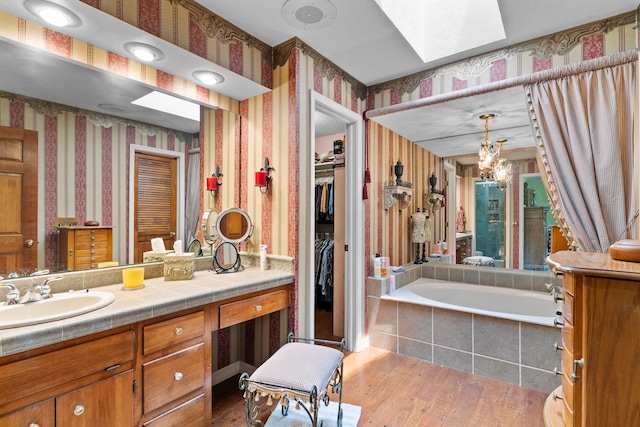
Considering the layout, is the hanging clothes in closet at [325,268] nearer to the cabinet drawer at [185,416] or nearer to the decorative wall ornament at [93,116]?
the decorative wall ornament at [93,116]

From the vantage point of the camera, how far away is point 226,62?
6.63 feet

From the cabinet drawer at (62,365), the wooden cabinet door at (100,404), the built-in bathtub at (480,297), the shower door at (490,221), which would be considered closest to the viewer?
the cabinet drawer at (62,365)

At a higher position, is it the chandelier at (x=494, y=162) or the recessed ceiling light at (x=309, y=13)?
the recessed ceiling light at (x=309, y=13)

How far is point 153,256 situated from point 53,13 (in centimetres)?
131

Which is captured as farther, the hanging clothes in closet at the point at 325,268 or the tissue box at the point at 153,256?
the hanging clothes in closet at the point at 325,268

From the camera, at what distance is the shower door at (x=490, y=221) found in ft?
10.9

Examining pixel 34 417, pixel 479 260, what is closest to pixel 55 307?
A: pixel 34 417

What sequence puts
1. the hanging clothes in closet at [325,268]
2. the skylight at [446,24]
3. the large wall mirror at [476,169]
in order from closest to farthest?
the skylight at [446,24] → the large wall mirror at [476,169] → the hanging clothes in closet at [325,268]

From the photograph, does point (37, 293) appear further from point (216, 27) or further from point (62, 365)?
point (216, 27)

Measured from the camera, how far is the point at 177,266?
1895 mm

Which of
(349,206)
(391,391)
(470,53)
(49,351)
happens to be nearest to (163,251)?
(49,351)

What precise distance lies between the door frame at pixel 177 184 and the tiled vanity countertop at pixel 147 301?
11.3 inches

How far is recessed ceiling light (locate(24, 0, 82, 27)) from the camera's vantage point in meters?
1.37

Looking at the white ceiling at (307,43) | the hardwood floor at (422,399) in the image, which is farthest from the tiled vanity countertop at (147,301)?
the white ceiling at (307,43)
